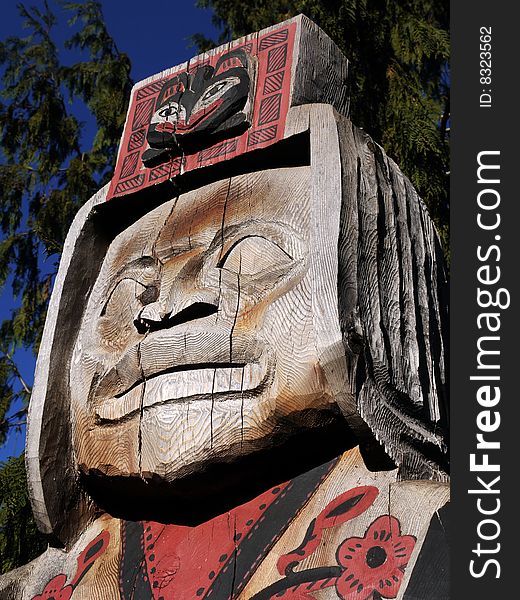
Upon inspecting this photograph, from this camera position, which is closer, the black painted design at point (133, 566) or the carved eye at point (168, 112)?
the black painted design at point (133, 566)

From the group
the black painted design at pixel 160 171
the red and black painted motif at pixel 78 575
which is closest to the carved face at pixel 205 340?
the black painted design at pixel 160 171

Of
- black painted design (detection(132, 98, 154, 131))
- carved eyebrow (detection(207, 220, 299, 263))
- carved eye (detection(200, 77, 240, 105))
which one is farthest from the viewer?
black painted design (detection(132, 98, 154, 131))

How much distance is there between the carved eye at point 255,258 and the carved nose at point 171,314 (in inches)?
5.4

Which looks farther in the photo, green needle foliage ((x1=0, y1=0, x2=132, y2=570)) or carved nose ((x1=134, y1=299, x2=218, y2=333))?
green needle foliage ((x1=0, y1=0, x2=132, y2=570))

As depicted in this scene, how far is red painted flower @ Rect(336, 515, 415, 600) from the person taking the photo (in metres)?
1.69

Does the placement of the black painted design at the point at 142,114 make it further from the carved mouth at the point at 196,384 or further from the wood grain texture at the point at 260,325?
the carved mouth at the point at 196,384

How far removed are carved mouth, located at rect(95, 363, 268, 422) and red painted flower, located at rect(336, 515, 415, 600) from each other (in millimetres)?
407

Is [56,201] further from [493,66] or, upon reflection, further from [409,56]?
[493,66]

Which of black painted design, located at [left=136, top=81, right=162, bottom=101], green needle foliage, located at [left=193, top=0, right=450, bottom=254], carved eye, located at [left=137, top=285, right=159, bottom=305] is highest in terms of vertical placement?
green needle foliage, located at [left=193, top=0, right=450, bottom=254]

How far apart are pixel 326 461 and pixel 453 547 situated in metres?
0.47

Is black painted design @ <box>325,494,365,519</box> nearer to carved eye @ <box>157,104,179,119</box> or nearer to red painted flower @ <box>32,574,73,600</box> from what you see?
red painted flower @ <box>32,574,73,600</box>

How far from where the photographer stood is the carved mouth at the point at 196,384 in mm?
1964

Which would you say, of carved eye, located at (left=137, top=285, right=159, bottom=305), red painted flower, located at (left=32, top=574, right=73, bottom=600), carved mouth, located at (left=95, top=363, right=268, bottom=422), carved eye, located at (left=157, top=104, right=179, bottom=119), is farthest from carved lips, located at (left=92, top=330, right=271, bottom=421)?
carved eye, located at (left=157, top=104, right=179, bottom=119)

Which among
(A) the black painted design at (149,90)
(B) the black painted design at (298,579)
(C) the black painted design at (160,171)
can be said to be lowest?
(B) the black painted design at (298,579)
